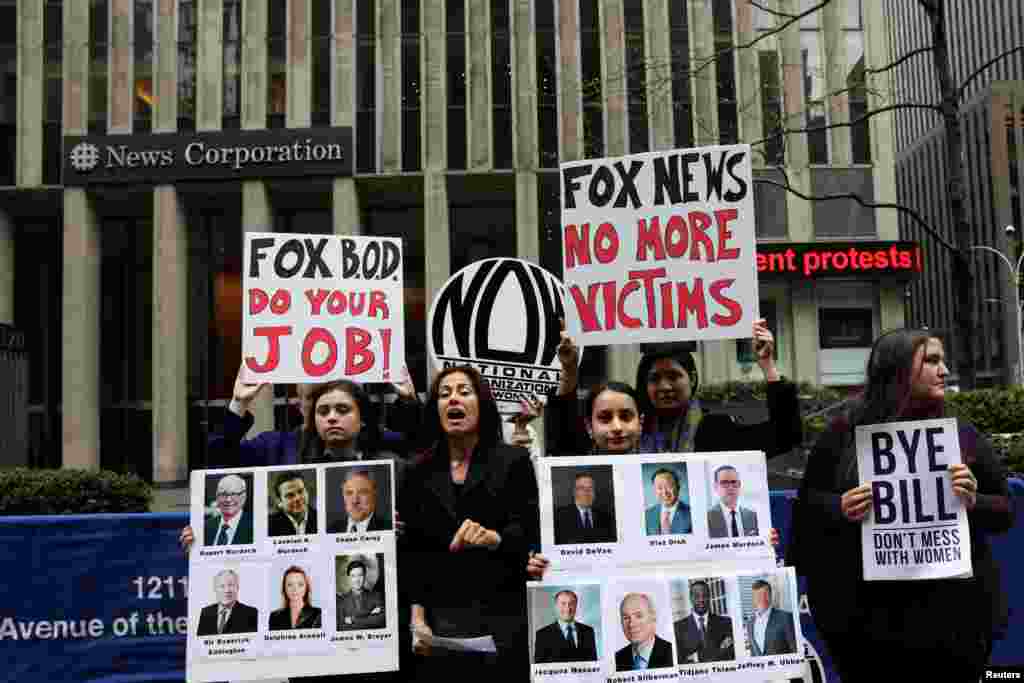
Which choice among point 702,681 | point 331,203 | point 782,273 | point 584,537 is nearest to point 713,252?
point 584,537

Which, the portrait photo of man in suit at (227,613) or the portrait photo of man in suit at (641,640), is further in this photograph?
the portrait photo of man in suit at (227,613)

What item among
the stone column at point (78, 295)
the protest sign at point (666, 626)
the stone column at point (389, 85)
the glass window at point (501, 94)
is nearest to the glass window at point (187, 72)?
the stone column at point (78, 295)

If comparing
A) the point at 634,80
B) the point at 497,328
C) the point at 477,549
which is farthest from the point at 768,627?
the point at 634,80

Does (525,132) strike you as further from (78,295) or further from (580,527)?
(580,527)

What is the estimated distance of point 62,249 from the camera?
33750 millimetres

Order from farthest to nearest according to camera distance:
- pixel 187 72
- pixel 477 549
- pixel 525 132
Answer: pixel 187 72 → pixel 525 132 → pixel 477 549

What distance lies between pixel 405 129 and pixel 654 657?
28.9 m

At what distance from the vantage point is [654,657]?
3.66m

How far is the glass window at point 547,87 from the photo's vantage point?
1230 inches

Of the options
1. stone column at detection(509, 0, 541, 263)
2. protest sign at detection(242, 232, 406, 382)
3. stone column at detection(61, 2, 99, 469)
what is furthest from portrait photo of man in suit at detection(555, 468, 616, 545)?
stone column at detection(61, 2, 99, 469)

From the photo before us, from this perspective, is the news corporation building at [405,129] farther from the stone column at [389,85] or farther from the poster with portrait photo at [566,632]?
the poster with portrait photo at [566,632]

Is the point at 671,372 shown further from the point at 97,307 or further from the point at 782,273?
the point at 97,307

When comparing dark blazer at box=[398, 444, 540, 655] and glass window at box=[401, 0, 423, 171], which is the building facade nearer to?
glass window at box=[401, 0, 423, 171]

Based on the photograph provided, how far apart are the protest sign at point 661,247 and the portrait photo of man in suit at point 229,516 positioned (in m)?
1.97
